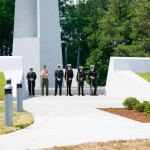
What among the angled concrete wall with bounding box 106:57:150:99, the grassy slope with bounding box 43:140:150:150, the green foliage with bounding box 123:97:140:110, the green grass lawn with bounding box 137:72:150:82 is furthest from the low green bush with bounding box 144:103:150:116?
the green grass lawn with bounding box 137:72:150:82

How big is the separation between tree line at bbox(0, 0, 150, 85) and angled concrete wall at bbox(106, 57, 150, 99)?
17.3 metres

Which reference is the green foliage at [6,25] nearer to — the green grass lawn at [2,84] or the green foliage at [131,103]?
the green grass lawn at [2,84]

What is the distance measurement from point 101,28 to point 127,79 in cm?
3120

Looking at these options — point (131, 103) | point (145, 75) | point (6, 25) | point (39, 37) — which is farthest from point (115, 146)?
point (6, 25)

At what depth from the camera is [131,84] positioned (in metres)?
17.6

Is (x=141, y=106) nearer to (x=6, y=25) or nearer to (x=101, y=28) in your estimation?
(x=101, y=28)

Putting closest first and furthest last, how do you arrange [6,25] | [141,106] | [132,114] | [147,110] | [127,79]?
[147,110]
[132,114]
[141,106]
[127,79]
[6,25]

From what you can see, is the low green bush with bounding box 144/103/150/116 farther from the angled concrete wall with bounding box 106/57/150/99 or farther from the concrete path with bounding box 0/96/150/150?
the angled concrete wall with bounding box 106/57/150/99

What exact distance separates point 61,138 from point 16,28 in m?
23.1

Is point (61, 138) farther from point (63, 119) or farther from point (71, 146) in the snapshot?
point (63, 119)

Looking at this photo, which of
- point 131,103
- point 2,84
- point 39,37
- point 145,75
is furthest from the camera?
point 39,37

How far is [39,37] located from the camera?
2803cm

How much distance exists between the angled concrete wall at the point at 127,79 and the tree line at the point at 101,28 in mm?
17312

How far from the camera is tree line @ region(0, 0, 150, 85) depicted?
129 ft
